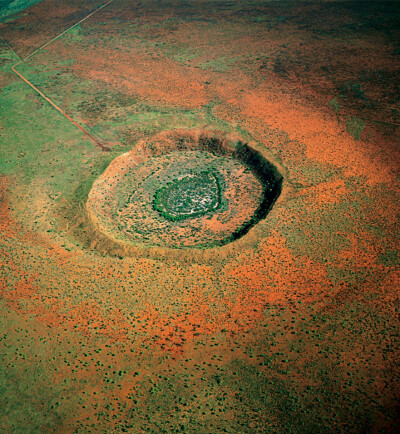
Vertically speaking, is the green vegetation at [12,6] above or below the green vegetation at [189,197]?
above

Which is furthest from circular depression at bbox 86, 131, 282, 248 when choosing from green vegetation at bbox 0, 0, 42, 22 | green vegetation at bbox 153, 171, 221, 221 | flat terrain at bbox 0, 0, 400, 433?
green vegetation at bbox 0, 0, 42, 22

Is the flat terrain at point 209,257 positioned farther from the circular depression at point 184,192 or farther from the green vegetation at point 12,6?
the green vegetation at point 12,6

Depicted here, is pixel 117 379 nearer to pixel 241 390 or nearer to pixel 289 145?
pixel 241 390

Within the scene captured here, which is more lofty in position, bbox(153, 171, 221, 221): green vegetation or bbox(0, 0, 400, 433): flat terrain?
bbox(0, 0, 400, 433): flat terrain

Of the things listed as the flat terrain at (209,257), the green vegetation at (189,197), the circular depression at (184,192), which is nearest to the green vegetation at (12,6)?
the flat terrain at (209,257)

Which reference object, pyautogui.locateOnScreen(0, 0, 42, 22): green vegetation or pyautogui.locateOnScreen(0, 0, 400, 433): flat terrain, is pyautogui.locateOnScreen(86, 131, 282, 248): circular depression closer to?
pyautogui.locateOnScreen(0, 0, 400, 433): flat terrain

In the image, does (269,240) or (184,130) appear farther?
(184,130)

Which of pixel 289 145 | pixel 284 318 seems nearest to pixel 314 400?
pixel 284 318
